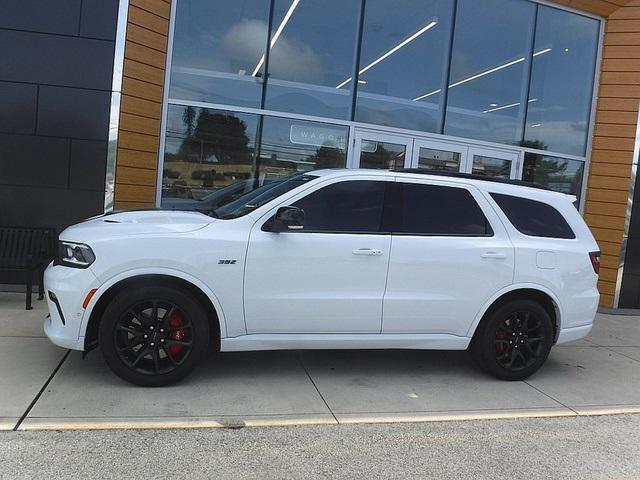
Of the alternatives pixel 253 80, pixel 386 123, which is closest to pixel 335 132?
pixel 386 123

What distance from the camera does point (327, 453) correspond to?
362 centimetres

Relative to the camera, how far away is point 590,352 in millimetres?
6656

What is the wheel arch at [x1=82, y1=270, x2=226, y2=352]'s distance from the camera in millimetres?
4273

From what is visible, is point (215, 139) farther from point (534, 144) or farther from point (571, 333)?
point (534, 144)

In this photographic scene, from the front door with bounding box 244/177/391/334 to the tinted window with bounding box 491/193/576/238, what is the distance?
1.30 metres

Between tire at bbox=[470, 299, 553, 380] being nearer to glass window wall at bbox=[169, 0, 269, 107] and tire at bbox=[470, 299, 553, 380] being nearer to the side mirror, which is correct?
the side mirror

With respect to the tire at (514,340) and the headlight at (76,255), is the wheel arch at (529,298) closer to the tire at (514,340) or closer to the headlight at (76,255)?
the tire at (514,340)

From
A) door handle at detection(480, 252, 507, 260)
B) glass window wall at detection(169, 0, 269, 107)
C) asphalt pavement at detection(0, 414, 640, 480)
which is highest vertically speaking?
glass window wall at detection(169, 0, 269, 107)

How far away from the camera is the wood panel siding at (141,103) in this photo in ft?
25.8

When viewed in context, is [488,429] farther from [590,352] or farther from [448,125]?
[448,125]

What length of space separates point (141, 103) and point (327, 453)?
238 inches

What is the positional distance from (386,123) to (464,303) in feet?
16.8

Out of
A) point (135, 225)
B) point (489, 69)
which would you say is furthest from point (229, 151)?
point (489, 69)

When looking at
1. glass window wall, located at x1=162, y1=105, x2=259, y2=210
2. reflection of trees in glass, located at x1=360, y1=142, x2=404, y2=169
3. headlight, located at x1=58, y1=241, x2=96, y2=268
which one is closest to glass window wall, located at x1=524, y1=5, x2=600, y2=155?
reflection of trees in glass, located at x1=360, y1=142, x2=404, y2=169
